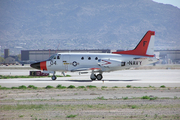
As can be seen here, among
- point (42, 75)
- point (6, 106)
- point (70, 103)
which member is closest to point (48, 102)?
point (70, 103)

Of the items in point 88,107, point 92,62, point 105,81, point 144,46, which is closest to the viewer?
point 88,107

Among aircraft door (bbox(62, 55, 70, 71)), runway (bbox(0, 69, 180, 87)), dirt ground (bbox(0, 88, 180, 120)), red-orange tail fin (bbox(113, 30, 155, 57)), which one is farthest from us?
red-orange tail fin (bbox(113, 30, 155, 57))

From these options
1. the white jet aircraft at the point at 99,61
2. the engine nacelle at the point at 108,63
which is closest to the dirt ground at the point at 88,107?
the white jet aircraft at the point at 99,61

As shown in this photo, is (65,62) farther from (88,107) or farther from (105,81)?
(88,107)

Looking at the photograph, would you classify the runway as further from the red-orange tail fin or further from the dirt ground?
the dirt ground

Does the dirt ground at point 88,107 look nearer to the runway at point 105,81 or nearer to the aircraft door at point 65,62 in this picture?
the runway at point 105,81

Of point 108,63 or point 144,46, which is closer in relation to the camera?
point 108,63

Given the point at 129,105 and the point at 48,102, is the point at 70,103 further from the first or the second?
the point at 129,105

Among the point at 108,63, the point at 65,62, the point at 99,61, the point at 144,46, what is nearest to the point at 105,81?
the point at 108,63

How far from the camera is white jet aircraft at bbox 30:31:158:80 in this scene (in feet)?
138

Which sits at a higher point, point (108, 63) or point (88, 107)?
point (108, 63)

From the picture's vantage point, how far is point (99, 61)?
139 ft

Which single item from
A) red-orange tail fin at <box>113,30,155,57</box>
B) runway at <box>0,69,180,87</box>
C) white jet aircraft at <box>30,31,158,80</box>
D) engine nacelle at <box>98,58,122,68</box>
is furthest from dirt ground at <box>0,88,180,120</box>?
red-orange tail fin at <box>113,30,155,57</box>

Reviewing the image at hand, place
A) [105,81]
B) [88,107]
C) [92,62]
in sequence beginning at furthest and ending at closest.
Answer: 1. [92,62]
2. [105,81]
3. [88,107]
